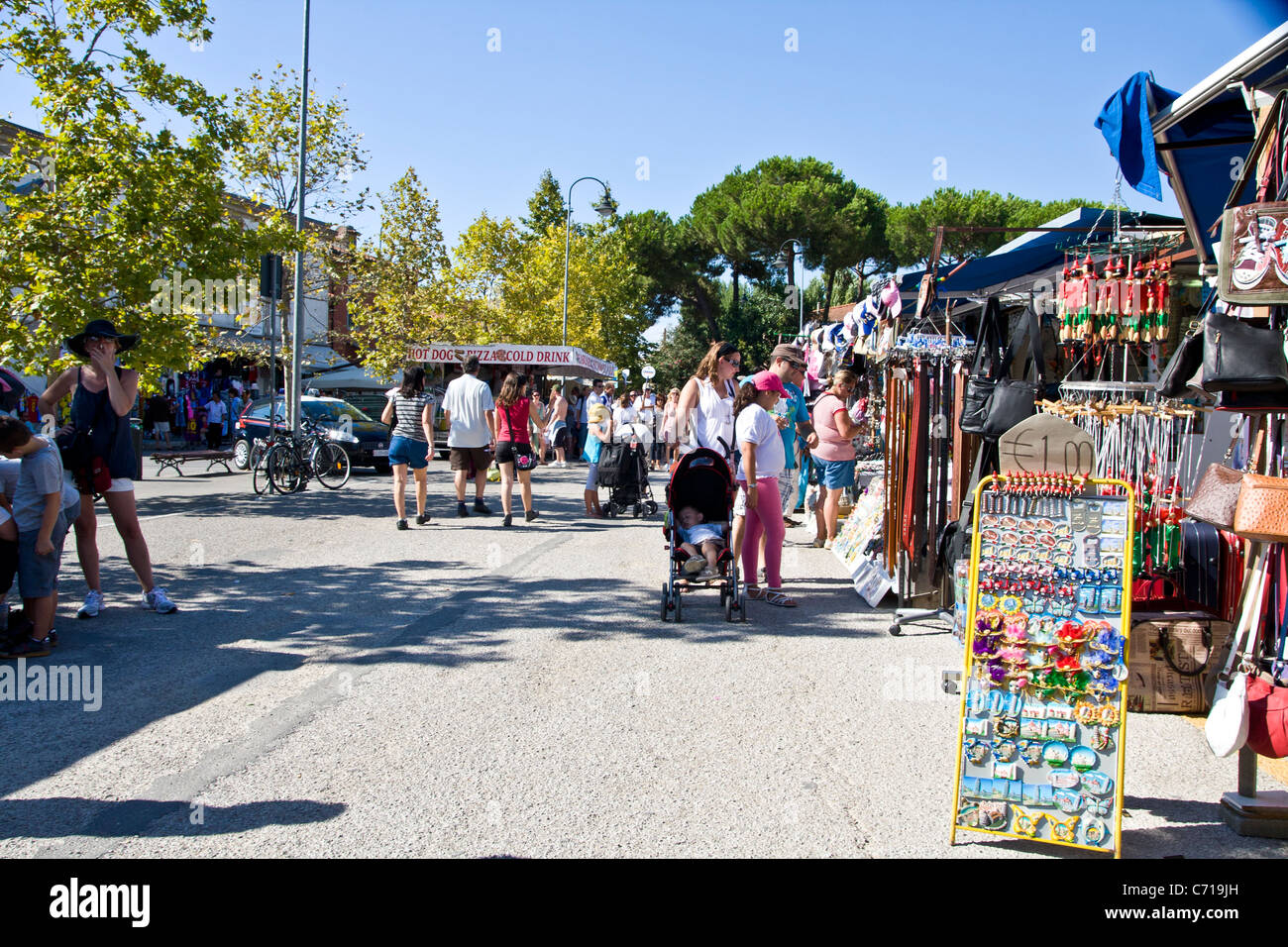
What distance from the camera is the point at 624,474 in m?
12.6

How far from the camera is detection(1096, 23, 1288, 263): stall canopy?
4.15 m

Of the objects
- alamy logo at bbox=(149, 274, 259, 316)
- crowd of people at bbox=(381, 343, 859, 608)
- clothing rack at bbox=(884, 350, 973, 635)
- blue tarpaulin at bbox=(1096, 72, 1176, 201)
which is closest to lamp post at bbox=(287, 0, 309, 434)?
alamy logo at bbox=(149, 274, 259, 316)

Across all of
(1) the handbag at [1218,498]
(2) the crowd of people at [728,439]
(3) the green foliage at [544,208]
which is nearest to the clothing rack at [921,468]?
(2) the crowd of people at [728,439]

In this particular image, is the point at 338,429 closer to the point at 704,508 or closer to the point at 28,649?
the point at 704,508

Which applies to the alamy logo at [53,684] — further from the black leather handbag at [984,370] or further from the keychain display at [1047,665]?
the black leather handbag at [984,370]

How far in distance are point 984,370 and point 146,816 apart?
16.2 ft

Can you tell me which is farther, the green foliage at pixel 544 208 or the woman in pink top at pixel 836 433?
the green foliage at pixel 544 208

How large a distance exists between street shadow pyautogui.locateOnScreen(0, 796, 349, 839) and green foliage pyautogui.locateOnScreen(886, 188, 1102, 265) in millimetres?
48389

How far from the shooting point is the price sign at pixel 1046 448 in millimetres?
4086

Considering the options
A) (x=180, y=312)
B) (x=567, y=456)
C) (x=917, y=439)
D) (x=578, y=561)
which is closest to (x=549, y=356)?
(x=567, y=456)

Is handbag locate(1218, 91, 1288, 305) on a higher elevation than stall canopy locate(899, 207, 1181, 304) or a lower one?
lower

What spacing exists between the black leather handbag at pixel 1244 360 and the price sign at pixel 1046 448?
1.79ft

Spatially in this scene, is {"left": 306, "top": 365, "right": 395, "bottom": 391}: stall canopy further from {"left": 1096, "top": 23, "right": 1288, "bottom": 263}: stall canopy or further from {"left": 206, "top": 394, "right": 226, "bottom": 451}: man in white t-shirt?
{"left": 1096, "top": 23, "right": 1288, "bottom": 263}: stall canopy

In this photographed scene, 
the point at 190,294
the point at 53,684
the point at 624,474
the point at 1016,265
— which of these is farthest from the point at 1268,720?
the point at 190,294
